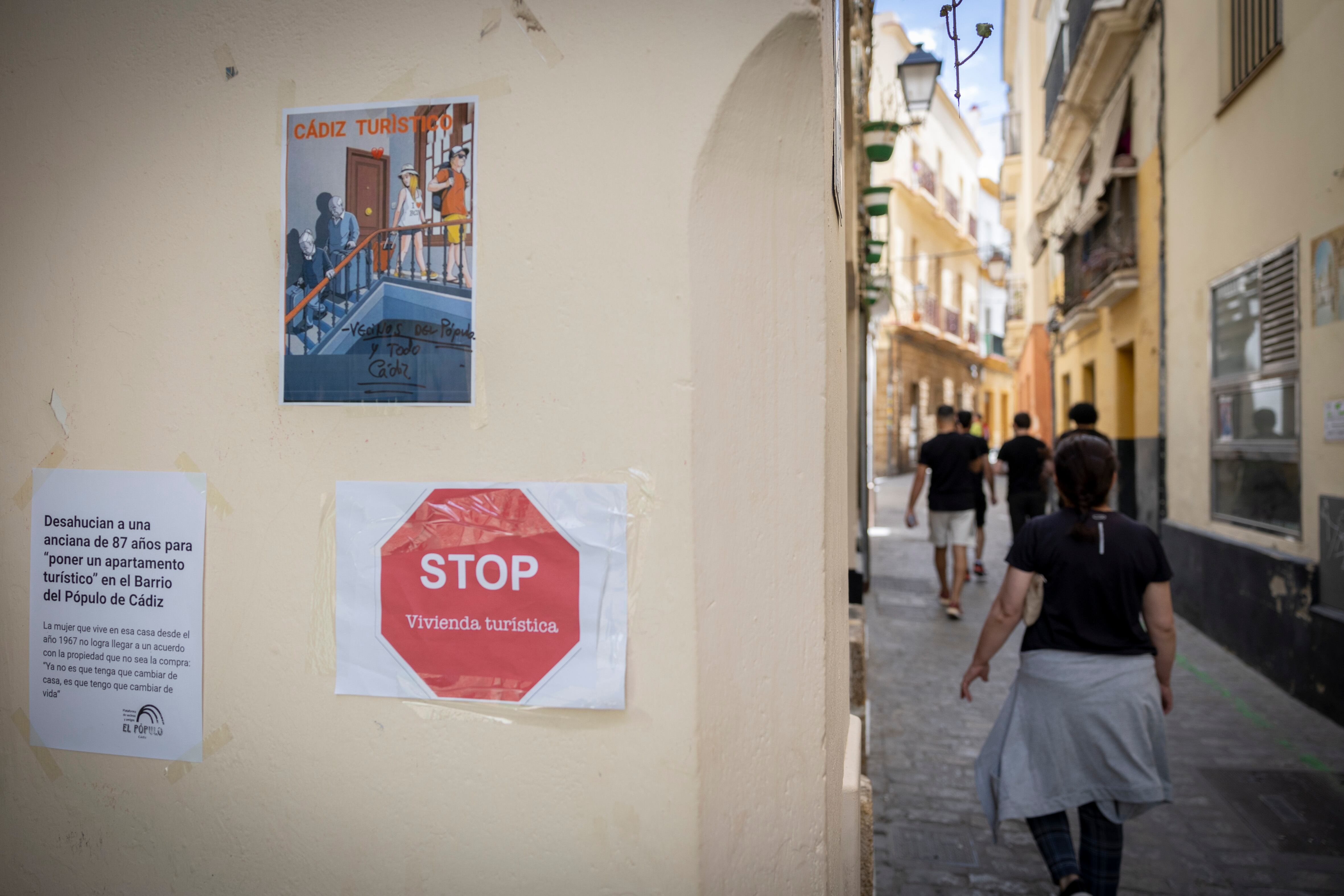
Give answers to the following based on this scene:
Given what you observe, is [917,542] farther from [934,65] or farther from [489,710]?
[489,710]

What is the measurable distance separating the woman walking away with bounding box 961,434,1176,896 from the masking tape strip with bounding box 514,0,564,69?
7.02 feet

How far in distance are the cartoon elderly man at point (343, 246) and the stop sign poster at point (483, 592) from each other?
0.38m

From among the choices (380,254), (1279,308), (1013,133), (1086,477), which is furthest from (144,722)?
(1013,133)

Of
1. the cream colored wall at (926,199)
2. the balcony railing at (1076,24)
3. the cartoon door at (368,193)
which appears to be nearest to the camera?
the cartoon door at (368,193)

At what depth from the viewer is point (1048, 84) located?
15.1 m

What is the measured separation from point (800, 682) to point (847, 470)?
86 cm

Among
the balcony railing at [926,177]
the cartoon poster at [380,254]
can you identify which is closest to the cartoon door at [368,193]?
the cartoon poster at [380,254]

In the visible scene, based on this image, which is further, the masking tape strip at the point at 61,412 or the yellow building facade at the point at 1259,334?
the yellow building facade at the point at 1259,334

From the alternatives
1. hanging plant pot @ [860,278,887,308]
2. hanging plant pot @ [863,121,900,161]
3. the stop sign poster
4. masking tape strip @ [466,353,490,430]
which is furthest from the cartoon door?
hanging plant pot @ [860,278,887,308]

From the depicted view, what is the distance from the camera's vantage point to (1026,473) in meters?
8.55

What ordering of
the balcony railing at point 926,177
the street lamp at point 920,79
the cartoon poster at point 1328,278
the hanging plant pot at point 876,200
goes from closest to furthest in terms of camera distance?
1. the cartoon poster at point 1328,278
2. the street lamp at point 920,79
3. the hanging plant pot at point 876,200
4. the balcony railing at point 926,177

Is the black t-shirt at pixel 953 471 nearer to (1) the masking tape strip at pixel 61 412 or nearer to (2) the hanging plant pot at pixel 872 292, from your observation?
(2) the hanging plant pot at pixel 872 292

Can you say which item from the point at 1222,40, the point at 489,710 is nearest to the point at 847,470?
the point at 489,710

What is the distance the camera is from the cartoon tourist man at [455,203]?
170cm
